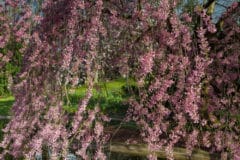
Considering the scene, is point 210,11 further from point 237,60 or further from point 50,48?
point 50,48

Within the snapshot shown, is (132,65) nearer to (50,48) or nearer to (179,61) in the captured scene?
(179,61)

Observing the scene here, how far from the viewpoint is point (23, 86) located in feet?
16.4

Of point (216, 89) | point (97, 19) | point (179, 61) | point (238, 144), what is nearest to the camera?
point (97, 19)

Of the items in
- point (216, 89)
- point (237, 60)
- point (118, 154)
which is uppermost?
point (237, 60)

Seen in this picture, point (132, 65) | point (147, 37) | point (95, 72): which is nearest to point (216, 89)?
point (132, 65)

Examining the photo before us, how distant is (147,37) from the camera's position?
187 inches

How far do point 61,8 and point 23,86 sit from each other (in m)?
0.96

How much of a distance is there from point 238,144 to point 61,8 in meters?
2.53

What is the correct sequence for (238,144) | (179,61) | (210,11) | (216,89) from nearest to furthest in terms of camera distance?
(179,61) < (238,144) < (216,89) < (210,11)

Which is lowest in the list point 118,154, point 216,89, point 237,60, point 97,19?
point 118,154

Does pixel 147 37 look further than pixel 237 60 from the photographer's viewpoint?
No

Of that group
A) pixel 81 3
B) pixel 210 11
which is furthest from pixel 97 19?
pixel 210 11

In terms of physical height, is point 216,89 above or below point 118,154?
above

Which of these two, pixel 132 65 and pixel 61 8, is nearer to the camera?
pixel 61 8
